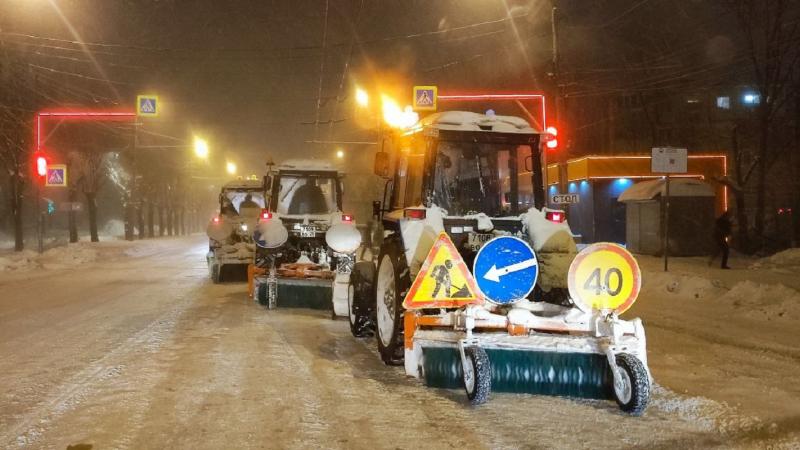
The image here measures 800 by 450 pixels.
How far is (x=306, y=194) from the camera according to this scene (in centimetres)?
1540

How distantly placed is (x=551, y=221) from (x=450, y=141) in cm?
136

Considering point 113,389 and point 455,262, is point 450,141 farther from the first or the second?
point 113,389

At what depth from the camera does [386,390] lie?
21.5 ft

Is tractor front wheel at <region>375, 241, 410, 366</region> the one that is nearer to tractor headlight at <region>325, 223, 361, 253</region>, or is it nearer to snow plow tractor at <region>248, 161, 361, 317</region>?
snow plow tractor at <region>248, 161, 361, 317</region>

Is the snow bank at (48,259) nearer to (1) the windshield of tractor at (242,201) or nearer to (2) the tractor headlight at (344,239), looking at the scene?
(1) the windshield of tractor at (242,201)

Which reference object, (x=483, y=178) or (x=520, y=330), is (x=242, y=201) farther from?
(x=520, y=330)

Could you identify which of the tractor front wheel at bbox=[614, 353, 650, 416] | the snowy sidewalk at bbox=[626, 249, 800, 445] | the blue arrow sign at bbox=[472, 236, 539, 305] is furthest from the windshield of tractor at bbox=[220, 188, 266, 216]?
the tractor front wheel at bbox=[614, 353, 650, 416]

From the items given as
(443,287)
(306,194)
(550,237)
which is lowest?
(443,287)

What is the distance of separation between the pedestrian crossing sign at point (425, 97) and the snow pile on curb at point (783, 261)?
400 inches

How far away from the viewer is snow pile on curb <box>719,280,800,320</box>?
10.8 m

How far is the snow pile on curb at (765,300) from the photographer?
35.4 ft

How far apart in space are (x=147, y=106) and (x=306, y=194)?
9571 mm

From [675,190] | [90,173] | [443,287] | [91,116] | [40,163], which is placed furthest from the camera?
[90,173]

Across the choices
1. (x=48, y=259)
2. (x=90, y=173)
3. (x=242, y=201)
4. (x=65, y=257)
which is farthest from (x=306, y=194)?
(x=90, y=173)
